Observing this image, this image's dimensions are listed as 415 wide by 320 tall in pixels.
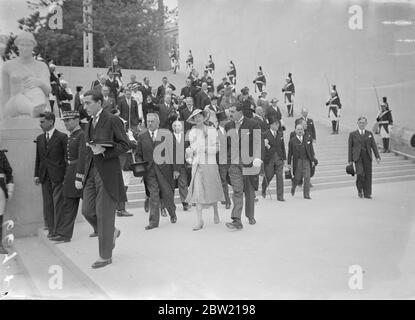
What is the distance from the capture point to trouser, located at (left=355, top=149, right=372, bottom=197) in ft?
29.4

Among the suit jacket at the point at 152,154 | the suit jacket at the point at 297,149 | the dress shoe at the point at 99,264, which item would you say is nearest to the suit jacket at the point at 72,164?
the suit jacket at the point at 152,154

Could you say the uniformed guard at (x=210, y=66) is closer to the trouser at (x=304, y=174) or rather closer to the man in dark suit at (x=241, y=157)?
the trouser at (x=304, y=174)

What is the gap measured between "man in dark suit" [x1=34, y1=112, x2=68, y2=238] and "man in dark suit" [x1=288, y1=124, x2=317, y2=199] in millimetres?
5001

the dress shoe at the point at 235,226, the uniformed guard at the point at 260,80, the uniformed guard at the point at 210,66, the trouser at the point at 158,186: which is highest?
the uniformed guard at the point at 210,66

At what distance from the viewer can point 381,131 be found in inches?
524

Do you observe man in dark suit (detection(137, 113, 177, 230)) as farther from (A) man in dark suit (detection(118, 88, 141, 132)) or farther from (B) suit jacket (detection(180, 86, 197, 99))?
(B) suit jacket (detection(180, 86, 197, 99))

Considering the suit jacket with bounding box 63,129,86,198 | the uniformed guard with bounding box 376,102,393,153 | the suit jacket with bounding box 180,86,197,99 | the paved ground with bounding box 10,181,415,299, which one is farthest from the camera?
the uniformed guard with bounding box 376,102,393,153

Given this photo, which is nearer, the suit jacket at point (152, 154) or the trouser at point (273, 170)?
the suit jacket at point (152, 154)

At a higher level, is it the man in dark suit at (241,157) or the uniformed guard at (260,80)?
the uniformed guard at (260,80)

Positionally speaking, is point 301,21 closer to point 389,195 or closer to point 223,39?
point 223,39

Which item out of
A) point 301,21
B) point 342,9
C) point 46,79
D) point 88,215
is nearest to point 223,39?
point 301,21

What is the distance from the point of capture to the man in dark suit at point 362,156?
8984mm

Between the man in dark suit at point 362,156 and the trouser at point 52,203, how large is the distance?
607 cm

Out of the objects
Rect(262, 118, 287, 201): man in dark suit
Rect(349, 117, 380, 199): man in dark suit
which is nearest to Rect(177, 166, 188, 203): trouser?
Rect(262, 118, 287, 201): man in dark suit
